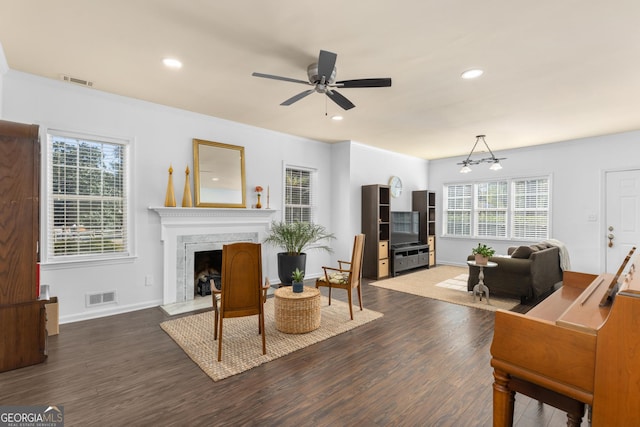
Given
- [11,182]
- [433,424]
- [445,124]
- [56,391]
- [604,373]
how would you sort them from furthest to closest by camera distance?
[445,124], [11,182], [56,391], [433,424], [604,373]

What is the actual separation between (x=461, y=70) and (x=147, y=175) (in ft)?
13.1

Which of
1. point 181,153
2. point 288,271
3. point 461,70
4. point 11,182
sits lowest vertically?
point 288,271

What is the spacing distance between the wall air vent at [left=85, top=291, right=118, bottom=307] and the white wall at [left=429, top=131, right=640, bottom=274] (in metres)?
7.57

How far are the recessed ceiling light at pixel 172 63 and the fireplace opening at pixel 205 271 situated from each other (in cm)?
265

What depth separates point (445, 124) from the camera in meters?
4.93

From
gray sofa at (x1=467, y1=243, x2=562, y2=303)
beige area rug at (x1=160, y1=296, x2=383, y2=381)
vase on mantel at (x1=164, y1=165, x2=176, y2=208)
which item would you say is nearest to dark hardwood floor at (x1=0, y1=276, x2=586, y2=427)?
beige area rug at (x1=160, y1=296, x2=383, y2=381)

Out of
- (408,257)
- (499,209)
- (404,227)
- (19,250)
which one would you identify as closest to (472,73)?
(404,227)

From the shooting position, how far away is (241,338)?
10.3 ft

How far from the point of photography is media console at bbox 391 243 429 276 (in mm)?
6352

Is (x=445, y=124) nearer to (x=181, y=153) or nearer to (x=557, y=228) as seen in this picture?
(x=557, y=228)

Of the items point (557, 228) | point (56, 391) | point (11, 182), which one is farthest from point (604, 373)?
point (557, 228)

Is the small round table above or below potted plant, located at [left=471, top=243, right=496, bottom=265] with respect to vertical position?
below

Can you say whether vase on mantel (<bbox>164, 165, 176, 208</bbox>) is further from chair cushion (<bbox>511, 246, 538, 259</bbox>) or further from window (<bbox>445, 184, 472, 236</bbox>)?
window (<bbox>445, 184, 472, 236</bbox>)

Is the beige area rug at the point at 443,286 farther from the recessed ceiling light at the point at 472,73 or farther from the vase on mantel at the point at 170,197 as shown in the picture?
the vase on mantel at the point at 170,197
